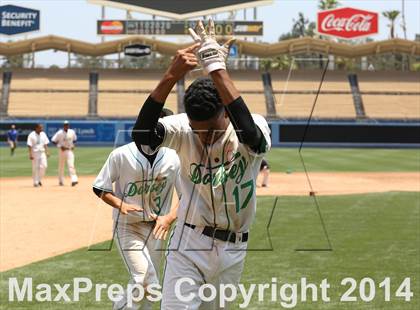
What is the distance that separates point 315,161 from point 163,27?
2858 cm

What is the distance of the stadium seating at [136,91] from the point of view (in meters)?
54.1

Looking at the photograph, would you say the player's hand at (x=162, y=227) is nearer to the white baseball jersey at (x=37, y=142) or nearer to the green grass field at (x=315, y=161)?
the white baseball jersey at (x=37, y=142)

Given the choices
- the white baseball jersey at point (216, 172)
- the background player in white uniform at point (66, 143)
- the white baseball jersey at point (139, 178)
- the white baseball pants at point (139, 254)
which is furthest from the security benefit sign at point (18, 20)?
the white baseball jersey at point (216, 172)

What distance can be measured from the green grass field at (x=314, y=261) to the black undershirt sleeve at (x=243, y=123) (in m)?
3.91

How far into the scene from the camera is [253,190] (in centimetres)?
490

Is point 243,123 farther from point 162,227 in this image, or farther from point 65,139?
point 65,139

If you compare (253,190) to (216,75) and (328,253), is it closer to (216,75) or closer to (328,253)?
(216,75)

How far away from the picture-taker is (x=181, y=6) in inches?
2333

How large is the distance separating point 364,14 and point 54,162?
4018cm

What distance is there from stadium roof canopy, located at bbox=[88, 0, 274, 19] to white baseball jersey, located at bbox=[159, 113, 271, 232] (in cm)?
5464

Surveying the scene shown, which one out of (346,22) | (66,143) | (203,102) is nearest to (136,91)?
(346,22)

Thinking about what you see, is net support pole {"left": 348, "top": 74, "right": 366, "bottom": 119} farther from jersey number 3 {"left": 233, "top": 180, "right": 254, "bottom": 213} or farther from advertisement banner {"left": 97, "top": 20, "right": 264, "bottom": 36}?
jersey number 3 {"left": 233, "top": 180, "right": 254, "bottom": 213}

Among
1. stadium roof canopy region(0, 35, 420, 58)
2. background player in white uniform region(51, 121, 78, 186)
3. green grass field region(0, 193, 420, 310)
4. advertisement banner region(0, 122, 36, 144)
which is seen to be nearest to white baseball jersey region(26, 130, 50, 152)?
background player in white uniform region(51, 121, 78, 186)

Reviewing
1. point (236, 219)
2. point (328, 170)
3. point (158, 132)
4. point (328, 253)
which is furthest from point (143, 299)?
point (328, 170)
